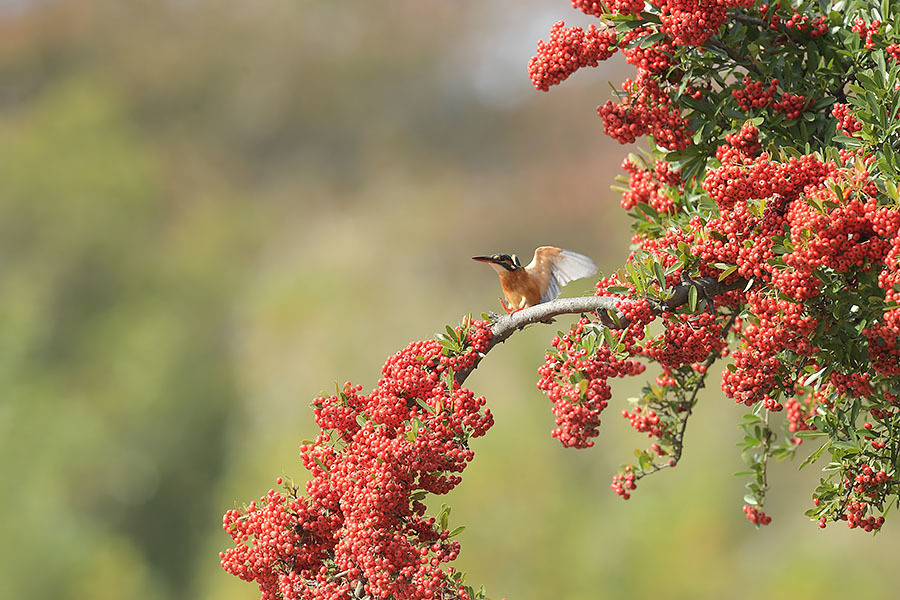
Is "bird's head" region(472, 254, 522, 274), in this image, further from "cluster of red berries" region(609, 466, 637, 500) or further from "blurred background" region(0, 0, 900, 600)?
"blurred background" region(0, 0, 900, 600)

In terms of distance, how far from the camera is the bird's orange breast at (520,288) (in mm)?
2607

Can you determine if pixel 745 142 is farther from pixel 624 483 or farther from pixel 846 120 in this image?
pixel 624 483

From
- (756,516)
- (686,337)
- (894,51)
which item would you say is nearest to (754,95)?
(894,51)

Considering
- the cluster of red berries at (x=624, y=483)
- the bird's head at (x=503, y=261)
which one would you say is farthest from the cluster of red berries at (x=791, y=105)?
Result: the cluster of red berries at (x=624, y=483)

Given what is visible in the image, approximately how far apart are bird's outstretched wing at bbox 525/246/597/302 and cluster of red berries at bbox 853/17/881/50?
2.82 ft

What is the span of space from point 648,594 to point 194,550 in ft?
17.9

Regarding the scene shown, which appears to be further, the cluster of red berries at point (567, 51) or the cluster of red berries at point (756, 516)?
A: the cluster of red berries at point (756, 516)

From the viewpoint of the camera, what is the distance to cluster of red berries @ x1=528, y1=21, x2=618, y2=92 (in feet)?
7.80

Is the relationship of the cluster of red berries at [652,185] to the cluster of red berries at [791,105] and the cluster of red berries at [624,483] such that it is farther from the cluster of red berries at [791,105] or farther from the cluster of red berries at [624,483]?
the cluster of red berries at [624,483]

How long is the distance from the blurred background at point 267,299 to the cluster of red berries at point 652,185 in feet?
19.3

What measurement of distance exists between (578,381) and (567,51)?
87 cm

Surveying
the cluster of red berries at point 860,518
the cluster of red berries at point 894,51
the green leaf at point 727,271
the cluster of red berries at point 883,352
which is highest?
the cluster of red berries at point 894,51

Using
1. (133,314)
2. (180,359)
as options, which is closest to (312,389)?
(180,359)

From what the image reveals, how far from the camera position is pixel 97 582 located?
10.2 meters
